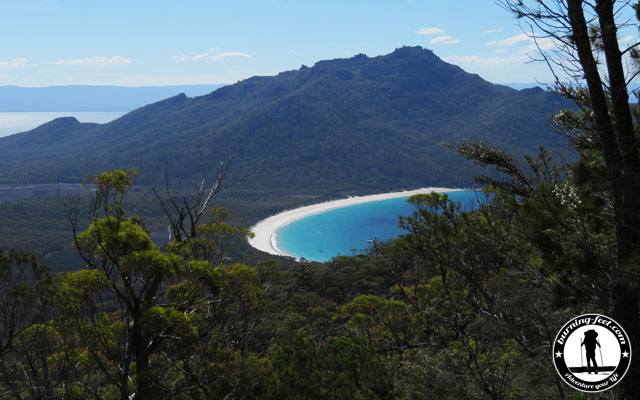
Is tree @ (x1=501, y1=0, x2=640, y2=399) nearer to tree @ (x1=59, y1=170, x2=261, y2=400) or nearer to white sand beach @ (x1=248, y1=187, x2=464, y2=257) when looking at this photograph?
tree @ (x1=59, y1=170, x2=261, y2=400)

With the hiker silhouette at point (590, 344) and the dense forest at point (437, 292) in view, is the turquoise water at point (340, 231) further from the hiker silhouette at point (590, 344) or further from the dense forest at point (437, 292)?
the hiker silhouette at point (590, 344)

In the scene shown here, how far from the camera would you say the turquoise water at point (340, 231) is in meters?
80.5

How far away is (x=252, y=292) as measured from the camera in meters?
9.71

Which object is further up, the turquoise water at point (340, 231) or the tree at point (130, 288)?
the tree at point (130, 288)

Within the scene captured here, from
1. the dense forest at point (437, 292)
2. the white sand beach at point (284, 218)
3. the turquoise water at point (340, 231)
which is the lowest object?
the turquoise water at point (340, 231)

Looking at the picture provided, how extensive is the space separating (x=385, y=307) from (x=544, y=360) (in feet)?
26.7

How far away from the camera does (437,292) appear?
14547 millimetres

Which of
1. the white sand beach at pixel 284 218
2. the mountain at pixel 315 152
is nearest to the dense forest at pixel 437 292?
the white sand beach at pixel 284 218

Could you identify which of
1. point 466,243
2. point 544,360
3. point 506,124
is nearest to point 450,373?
point 544,360

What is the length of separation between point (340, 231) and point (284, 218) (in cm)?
1901

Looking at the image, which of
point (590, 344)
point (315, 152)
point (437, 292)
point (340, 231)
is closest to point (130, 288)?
point (590, 344)

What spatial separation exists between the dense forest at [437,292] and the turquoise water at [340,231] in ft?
188

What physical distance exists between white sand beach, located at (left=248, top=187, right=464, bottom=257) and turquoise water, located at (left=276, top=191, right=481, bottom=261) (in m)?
1.83

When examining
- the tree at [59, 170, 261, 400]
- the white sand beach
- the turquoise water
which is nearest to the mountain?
the white sand beach
